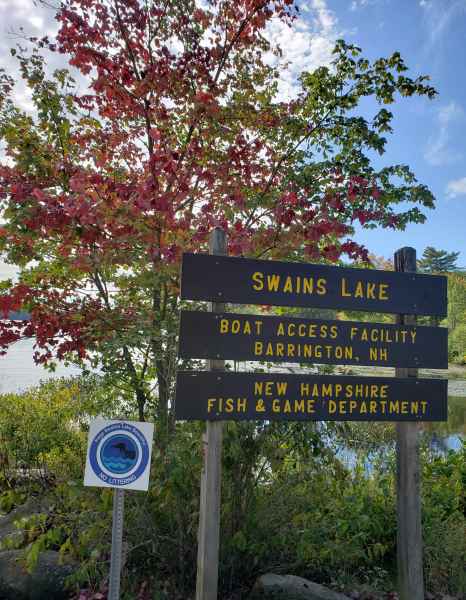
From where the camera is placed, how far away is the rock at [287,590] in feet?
11.0

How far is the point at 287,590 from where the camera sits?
133 inches

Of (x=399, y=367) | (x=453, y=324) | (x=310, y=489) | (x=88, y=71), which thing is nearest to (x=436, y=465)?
(x=310, y=489)

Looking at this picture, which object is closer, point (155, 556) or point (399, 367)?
point (399, 367)

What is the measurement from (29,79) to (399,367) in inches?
179

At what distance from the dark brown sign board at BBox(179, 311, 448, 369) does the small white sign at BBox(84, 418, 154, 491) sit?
680 mm

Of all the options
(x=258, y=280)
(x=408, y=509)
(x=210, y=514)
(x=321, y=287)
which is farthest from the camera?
(x=408, y=509)

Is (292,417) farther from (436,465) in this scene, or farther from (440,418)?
(436,465)

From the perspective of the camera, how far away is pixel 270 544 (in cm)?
367

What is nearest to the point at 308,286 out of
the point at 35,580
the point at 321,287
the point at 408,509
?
the point at 321,287

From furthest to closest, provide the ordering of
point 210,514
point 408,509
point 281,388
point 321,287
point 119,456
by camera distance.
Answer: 1. point 408,509
2. point 321,287
3. point 281,388
4. point 210,514
5. point 119,456


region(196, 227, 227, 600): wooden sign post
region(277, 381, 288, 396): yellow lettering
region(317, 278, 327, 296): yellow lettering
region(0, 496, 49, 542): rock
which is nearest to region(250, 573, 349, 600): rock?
region(196, 227, 227, 600): wooden sign post

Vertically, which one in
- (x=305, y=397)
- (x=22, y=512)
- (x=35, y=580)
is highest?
(x=305, y=397)

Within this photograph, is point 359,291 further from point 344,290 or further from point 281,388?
point 281,388

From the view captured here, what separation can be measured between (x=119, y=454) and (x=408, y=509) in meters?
2.40
